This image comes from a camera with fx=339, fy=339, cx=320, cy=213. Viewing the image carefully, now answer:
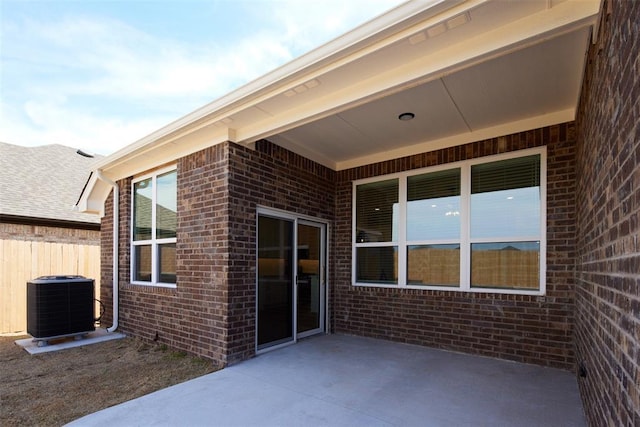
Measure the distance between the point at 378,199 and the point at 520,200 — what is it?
7.20 feet

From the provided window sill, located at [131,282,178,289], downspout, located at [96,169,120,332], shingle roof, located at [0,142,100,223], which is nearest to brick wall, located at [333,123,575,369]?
window sill, located at [131,282,178,289]

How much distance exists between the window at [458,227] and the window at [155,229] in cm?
319

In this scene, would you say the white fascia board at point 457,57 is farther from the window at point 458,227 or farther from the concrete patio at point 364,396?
the concrete patio at point 364,396

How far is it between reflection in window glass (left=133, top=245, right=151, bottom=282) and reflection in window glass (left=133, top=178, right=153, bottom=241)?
204 mm

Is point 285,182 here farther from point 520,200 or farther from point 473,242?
point 520,200

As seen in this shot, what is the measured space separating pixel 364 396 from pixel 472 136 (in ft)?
12.5

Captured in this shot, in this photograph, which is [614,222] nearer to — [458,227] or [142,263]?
[458,227]

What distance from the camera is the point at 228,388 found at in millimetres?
3654

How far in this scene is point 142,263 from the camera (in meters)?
6.22

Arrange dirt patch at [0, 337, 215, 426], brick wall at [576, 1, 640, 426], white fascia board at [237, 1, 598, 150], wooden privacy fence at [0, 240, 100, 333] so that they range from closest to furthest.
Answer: brick wall at [576, 1, 640, 426]
white fascia board at [237, 1, 598, 150]
dirt patch at [0, 337, 215, 426]
wooden privacy fence at [0, 240, 100, 333]

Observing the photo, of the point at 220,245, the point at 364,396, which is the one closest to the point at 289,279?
the point at 220,245

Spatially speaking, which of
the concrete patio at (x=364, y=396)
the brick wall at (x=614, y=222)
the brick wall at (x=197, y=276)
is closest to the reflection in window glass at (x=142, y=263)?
the brick wall at (x=197, y=276)

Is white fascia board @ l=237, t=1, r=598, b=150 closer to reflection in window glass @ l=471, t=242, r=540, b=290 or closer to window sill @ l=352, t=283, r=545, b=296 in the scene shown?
reflection in window glass @ l=471, t=242, r=540, b=290

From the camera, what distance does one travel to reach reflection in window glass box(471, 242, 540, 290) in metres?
4.49
